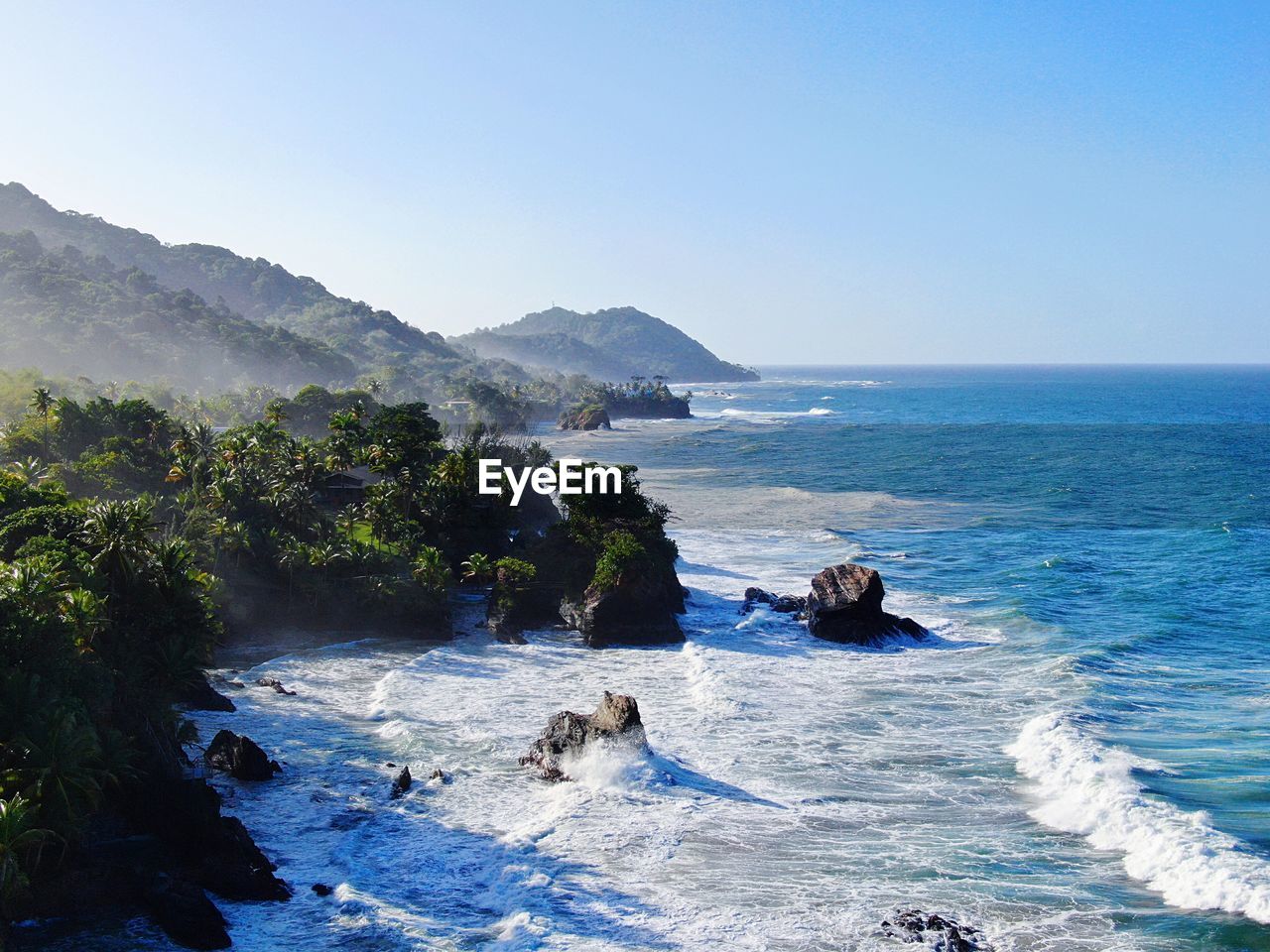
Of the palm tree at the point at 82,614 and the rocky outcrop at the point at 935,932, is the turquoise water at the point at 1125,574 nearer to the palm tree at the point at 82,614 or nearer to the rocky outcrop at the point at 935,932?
the rocky outcrop at the point at 935,932

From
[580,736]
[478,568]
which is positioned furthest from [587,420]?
[580,736]

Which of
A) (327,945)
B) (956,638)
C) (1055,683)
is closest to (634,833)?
(327,945)

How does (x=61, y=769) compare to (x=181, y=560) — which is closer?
(x=61, y=769)

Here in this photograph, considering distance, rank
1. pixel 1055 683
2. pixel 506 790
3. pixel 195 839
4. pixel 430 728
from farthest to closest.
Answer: pixel 1055 683 → pixel 430 728 → pixel 506 790 → pixel 195 839

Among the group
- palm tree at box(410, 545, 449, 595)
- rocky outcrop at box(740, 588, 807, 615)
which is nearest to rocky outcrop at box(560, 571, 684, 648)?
rocky outcrop at box(740, 588, 807, 615)

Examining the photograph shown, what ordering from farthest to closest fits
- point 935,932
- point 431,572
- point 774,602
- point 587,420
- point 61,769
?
point 587,420
point 774,602
point 431,572
point 61,769
point 935,932

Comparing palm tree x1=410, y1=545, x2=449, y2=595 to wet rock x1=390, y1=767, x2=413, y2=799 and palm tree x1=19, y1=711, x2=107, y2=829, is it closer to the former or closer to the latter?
wet rock x1=390, y1=767, x2=413, y2=799

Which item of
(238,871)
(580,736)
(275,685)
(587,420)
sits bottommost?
(238,871)

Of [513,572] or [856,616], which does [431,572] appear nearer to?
[513,572]

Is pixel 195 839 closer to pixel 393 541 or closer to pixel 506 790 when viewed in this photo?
pixel 506 790
